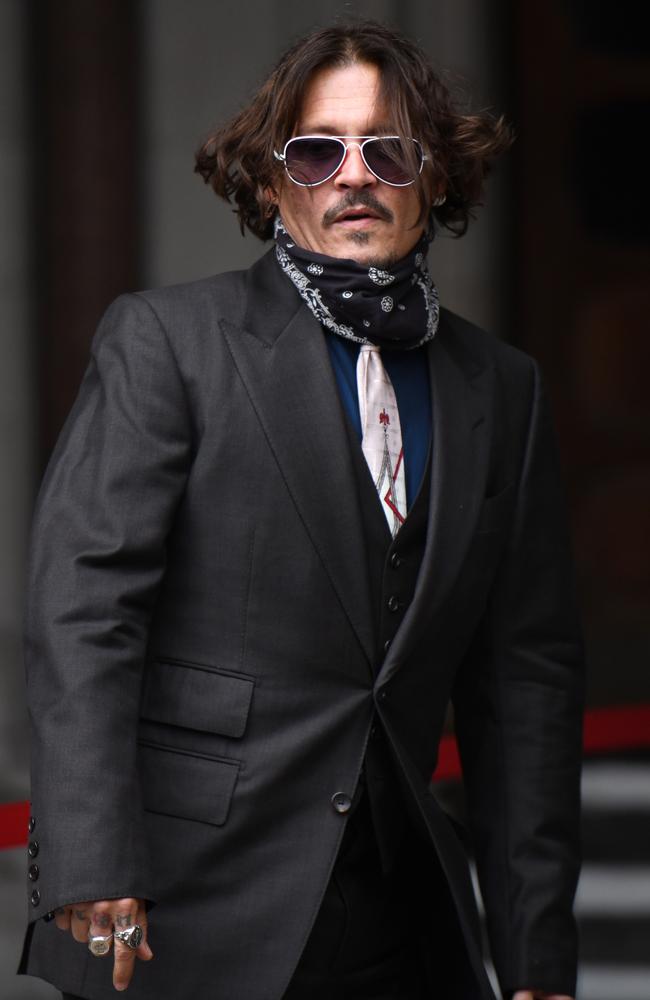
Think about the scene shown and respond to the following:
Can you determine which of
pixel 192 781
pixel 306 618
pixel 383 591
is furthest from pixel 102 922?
pixel 383 591

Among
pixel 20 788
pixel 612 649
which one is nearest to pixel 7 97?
pixel 20 788

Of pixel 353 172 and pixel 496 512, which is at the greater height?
pixel 353 172

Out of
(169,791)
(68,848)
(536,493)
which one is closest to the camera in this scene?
(68,848)

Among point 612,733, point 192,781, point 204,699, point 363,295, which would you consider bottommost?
point 612,733

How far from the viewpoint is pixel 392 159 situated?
262cm

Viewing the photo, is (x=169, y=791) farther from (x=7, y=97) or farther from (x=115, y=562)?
(x=7, y=97)

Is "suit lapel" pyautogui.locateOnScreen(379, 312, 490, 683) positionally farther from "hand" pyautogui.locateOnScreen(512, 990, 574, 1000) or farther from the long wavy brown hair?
"hand" pyautogui.locateOnScreen(512, 990, 574, 1000)

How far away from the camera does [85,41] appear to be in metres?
5.95

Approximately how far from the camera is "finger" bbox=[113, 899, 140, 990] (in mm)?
2273

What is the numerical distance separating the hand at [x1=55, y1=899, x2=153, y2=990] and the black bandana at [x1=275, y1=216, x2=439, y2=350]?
909 mm

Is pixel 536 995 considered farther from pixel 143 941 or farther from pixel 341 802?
pixel 143 941

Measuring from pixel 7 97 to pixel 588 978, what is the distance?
11.2 ft

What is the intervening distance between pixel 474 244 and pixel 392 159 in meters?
4.51

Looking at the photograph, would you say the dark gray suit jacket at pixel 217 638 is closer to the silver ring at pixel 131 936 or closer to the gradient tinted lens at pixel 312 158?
the silver ring at pixel 131 936
